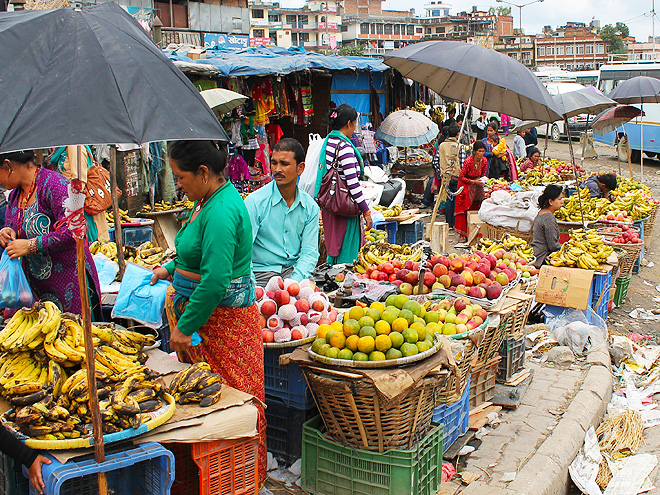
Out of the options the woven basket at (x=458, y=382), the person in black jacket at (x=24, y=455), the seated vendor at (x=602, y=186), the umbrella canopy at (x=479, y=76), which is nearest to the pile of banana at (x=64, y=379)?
the person in black jacket at (x=24, y=455)

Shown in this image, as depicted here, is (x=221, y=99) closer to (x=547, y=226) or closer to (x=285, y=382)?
(x=547, y=226)

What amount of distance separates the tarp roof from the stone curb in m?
7.50

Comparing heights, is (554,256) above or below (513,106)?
below

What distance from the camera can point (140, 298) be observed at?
366 centimetres

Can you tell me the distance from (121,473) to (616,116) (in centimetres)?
1452

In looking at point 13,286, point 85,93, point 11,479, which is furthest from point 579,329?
point 85,93

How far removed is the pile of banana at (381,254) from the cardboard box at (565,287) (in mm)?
1702

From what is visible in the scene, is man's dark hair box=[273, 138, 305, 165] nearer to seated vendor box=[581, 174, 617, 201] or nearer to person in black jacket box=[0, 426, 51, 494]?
person in black jacket box=[0, 426, 51, 494]

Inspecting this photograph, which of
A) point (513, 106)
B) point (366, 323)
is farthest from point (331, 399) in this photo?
point (513, 106)

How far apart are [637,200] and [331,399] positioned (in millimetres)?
8802

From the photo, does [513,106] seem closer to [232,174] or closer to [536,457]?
[536,457]

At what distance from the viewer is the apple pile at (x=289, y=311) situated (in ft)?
12.4

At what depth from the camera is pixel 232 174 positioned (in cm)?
1174

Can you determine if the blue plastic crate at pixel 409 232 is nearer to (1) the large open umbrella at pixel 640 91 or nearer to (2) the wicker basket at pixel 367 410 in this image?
(2) the wicker basket at pixel 367 410
